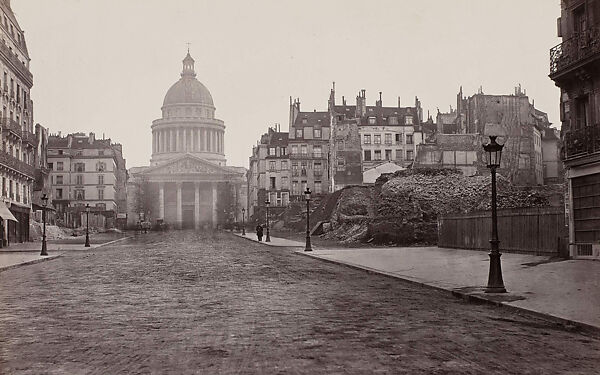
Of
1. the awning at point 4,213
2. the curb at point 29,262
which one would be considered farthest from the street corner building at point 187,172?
the curb at point 29,262

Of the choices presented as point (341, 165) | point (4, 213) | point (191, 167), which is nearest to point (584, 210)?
point (4, 213)

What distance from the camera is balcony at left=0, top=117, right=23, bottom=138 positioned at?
156 ft

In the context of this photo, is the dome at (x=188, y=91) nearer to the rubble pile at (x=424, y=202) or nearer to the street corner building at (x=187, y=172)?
the street corner building at (x=187, y=172)

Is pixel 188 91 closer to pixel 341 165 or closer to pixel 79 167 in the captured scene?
pixel 79 167

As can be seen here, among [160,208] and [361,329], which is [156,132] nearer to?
[160,208]

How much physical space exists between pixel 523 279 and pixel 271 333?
9950 millimetres

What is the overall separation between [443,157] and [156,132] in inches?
3998

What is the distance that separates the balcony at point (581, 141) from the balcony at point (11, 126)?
35.9m

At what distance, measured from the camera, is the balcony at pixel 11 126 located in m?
47.5

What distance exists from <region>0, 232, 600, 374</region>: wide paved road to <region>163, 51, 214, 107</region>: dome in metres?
156

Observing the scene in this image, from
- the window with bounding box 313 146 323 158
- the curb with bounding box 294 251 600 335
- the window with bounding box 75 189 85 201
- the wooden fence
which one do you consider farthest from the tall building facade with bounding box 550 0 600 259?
the window with bounding box 75 189 85 201

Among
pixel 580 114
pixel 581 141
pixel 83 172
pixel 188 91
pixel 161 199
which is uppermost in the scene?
pixel 188 91

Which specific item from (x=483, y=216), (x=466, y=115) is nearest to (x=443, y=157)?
(x=466, y=115)

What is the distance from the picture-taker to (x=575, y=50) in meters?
23.8
